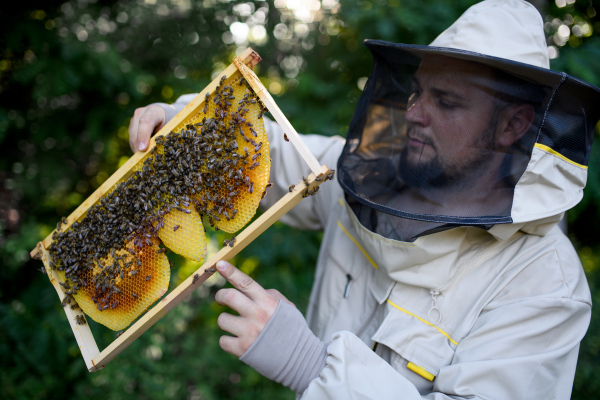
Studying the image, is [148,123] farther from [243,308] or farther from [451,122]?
[451,122]

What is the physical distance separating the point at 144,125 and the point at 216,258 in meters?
0.81

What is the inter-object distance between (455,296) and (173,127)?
1.57m

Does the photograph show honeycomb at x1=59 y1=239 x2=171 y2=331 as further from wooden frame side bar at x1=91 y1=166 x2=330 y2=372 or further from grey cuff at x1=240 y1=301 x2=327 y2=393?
grey cuff at x1=240 y1=301 x2=327 y2=393

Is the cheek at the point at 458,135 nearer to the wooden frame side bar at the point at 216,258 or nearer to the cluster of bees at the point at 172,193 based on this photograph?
the wooden frame side bar at the point at 216,258

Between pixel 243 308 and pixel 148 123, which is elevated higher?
pixel 148 123

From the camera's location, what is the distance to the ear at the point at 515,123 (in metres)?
1.49

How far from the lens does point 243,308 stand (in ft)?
4.91

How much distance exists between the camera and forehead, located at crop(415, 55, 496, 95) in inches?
59.4

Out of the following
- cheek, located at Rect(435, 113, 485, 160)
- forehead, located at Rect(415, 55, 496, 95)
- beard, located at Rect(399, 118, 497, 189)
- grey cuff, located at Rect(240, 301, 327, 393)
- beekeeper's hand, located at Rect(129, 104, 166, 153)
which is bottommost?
grey cuff, located at Rect(240, 301, 327, 393)

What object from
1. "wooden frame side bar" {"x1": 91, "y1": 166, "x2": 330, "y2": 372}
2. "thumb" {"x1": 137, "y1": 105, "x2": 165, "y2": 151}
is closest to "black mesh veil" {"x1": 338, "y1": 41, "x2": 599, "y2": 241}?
"wooden frame side bar" {"x1": 91, "y1": 166, "x2": 330, "y2": 372}

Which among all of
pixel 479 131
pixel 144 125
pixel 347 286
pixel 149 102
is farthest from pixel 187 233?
pixel 149 102

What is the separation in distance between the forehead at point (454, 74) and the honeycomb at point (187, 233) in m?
1.30

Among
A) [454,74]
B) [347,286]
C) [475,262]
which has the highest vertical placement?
[454,74]

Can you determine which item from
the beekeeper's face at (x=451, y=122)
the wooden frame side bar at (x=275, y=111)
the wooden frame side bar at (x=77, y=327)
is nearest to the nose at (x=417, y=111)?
the beekeeper's face at (x=451, y=122)
